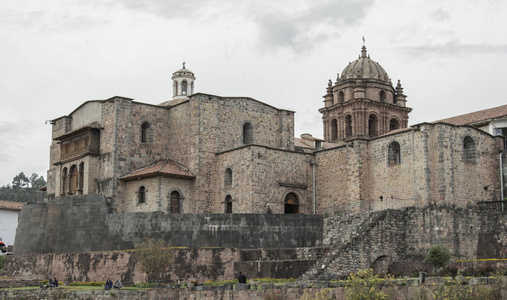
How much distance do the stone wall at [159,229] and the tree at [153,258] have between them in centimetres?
261

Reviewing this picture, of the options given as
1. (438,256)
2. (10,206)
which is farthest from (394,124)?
(10,206)

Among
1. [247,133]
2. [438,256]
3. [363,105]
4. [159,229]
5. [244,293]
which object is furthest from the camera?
[363,105]

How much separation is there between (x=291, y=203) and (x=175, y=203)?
7.07m

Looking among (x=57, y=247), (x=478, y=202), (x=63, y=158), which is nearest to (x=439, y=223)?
(x=478, y=202)

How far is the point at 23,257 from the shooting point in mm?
42438

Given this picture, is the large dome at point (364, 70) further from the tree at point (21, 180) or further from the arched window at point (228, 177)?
the tree at point (21, 180)

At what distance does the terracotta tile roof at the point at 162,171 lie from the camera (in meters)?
43.6

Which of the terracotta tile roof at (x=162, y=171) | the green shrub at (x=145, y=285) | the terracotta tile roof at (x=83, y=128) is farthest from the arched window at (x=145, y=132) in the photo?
the green shrub at (x=145, y=285)

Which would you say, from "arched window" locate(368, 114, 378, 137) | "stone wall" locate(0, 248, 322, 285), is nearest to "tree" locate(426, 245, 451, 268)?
"stone wall" locate(0, 248, 322, 285)

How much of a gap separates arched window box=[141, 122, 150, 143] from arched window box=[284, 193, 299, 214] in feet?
32.3

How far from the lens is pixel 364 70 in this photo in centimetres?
6216

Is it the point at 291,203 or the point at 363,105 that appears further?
the point at 363,105

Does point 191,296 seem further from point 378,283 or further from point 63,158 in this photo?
point 63,158

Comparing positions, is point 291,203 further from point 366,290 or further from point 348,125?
point 348,125
